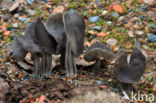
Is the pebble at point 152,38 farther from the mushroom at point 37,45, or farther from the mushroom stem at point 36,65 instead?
the mushroom stem at point 36,65

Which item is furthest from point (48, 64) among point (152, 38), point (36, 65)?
point (152, 38)

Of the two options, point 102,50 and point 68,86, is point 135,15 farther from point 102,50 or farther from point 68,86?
point 68,86

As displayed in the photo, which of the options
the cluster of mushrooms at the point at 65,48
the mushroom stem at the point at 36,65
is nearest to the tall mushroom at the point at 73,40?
the cluster of mushrooms at the point at 65,48

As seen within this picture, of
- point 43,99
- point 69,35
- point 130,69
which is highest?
point 69,35

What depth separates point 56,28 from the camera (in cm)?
360

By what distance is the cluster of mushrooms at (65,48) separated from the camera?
3430mm

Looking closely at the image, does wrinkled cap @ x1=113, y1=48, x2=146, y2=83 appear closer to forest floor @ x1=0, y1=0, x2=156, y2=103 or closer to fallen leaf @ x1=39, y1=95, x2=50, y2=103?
forest floor @ x1=0, y1=0, x2=156, y2=103

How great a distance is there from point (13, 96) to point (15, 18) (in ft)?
10.2

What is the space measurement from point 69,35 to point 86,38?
1.65 metres

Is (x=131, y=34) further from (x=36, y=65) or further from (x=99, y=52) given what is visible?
(x=36, y=65)

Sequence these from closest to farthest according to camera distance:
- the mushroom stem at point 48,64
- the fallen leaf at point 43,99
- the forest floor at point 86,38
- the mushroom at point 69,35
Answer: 1. the fallen leaf at point 43,99
2. the forest floor at point 86,38
3. the mushroom at point 69,35
4. the mushroom stem at point 48,64

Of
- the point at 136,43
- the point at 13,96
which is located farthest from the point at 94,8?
the point at 13,96

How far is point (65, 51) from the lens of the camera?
12.2 feet

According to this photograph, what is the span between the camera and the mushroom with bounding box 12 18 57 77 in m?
3.46
